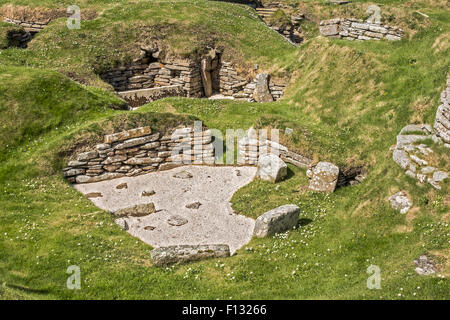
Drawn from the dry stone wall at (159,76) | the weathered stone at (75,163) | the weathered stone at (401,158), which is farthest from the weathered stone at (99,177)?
the weathered stone at (401,158)

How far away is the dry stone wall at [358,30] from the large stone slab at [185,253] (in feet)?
65.3

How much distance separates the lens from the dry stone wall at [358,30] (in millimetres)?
30756

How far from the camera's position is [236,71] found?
3750 centimetres

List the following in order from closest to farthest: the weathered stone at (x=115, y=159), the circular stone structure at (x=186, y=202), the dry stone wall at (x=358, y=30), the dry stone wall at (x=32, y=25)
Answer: the circular stone structure at (x=186, y=202), the weathered stone at (x=115, y=159), the dry stone wall at (x=358, y=30), the dry stone wall at (x=32, y=25)

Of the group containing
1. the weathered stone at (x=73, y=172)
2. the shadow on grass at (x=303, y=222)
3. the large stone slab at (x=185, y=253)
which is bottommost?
the weathered stone at (x=73, y=172)

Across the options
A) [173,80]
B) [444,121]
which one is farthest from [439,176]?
[173,80]

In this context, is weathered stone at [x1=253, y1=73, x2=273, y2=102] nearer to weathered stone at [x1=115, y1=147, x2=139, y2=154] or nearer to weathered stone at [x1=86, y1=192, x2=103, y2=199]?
weathered stone at [x1=115, y1=147, x2=139, y2=154]

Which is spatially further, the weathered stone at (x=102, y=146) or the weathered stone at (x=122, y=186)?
the weathered stone at (x=102, y=146)

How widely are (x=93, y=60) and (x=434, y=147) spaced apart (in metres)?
25.3

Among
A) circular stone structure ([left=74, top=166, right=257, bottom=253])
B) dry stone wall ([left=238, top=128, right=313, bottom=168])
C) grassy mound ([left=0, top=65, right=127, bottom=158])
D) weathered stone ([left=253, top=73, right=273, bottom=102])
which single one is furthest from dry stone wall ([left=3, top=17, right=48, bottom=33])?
dry stone wall ([left=238, top=128, right=313, bottom=168])

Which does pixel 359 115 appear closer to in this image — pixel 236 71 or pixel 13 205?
pixel 236 71

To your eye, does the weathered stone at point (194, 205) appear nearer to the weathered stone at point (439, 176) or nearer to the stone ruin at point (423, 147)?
the stone ruin at point (423, 147)

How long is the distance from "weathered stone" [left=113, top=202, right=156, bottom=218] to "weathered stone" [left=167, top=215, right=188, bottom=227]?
1118mm
